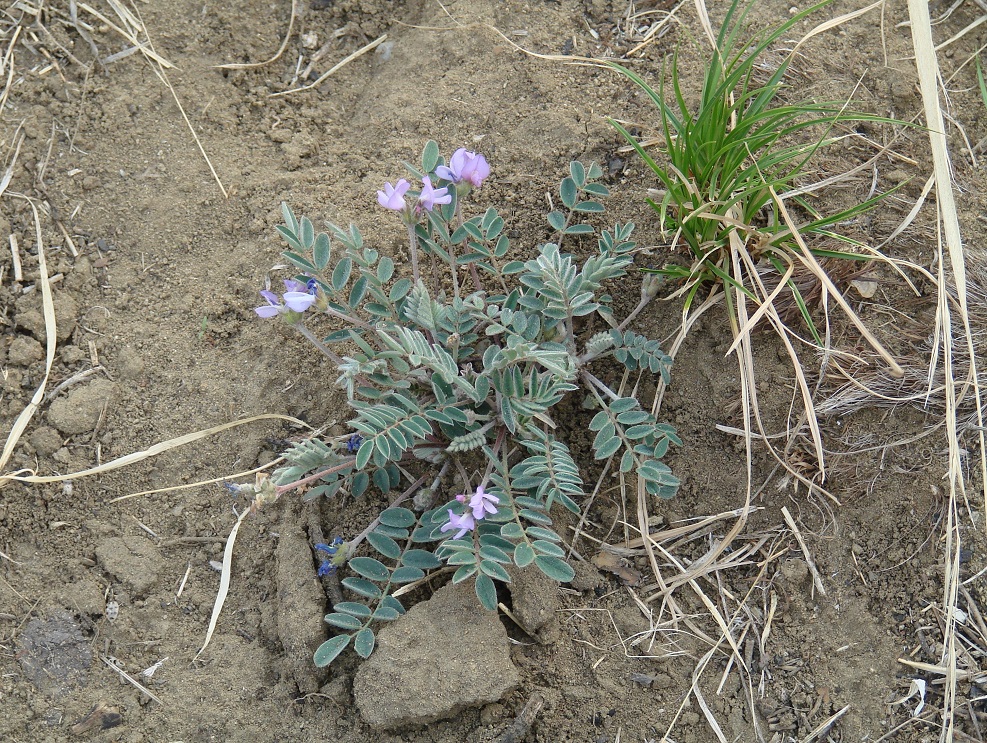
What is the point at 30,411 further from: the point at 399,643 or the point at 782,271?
the point at 782,271

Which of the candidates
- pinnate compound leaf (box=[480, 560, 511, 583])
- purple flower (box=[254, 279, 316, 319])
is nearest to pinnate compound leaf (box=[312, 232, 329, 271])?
purple flower (box=[254, 279, 316, 319])

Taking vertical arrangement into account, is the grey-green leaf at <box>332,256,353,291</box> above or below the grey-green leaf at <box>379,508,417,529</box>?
above

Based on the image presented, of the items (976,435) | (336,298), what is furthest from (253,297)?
(976,435)

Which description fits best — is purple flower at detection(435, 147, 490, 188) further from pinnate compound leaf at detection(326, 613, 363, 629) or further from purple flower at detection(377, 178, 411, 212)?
pinnate compound leaf at detection(326, 613, 363, 629)

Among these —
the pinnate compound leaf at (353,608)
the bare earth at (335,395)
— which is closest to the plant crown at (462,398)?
the pinnate compound leaf at (353,608)

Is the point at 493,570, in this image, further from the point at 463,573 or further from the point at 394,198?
the point at 394,198

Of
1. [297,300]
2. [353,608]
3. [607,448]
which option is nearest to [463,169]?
[297,300]
